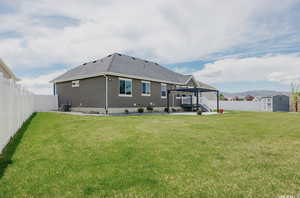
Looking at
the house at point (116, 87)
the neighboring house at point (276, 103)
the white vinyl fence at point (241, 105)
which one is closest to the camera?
the house at point (116, 87)

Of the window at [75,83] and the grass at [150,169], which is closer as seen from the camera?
the grass at [150,169]

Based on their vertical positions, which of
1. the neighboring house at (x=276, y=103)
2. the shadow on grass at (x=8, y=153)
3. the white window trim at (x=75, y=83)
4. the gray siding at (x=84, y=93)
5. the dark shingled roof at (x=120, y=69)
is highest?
the dark shingled roof at (x=120, y=69)

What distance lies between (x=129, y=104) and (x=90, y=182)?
14.4 meters

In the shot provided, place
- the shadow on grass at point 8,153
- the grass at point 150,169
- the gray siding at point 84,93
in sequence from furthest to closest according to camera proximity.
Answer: the gray siding at point 84,93 → the shadow on grass at point 8,153 → the grass at point 150,169

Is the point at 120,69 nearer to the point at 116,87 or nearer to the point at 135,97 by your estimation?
the point at 116,87

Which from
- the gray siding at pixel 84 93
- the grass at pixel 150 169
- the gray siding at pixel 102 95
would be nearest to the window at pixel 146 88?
the gray siding at pixel 102 95

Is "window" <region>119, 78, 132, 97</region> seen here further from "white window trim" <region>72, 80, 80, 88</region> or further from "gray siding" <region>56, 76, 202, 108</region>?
"white window trim" <region>72, 80, 80, 88</region>

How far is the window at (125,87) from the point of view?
54.7ft

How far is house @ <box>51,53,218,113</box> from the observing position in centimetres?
1603

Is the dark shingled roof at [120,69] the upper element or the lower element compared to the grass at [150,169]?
upper

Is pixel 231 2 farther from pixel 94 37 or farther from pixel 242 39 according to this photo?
pixel 94 37

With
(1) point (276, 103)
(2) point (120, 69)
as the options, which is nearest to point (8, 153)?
(2) point (120, 69)

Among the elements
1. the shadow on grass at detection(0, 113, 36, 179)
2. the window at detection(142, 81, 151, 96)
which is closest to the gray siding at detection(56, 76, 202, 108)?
the window at detection(142, 81, 151, 96)

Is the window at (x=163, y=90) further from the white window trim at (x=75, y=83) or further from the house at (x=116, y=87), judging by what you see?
the white window trim at (x=75, y=83)
